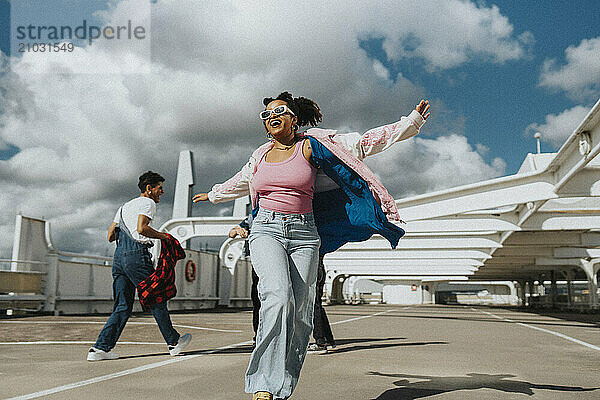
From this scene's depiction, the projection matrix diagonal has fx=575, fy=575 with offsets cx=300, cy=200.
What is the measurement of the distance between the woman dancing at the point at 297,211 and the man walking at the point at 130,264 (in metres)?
2.19

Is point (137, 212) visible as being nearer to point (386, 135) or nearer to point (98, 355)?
point (98, 355)

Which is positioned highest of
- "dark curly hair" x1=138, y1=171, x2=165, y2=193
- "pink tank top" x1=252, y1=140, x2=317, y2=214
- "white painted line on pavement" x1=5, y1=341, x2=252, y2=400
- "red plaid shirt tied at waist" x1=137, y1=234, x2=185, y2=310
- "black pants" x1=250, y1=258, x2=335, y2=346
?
"dark curly hair" x1=138, y1=171, x2=165, y2=193

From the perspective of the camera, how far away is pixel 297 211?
3463mm

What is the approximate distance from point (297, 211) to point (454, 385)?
6.88 feet

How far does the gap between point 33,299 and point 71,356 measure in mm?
10236

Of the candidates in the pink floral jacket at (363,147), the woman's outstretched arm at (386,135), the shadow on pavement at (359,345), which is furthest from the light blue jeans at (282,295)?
the shadow on pavement at (359,345)

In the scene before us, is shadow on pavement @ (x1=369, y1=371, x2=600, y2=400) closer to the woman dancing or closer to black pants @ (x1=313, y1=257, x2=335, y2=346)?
the woman dancing

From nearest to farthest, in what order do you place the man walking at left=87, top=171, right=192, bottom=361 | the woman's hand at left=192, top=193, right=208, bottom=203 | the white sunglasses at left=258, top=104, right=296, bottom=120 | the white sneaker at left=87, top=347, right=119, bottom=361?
the white sunglasses at left=258, top=104, right=296, bottom=120, the woman's hand at left=192, top=193, right=208, bottom=203, the white sneaker at left=87, top=347, right=119, bottom=361, the man walking at left=87, top=171, right=192, bottom=361

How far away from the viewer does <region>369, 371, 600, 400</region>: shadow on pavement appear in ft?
13.2

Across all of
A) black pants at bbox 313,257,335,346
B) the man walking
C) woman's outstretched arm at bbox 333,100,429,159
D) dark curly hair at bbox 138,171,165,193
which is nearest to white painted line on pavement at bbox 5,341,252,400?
the man walking

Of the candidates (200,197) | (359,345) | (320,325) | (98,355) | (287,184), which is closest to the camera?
(287,184)

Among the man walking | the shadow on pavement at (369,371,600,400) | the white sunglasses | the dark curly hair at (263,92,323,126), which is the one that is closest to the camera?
the white sunglasses

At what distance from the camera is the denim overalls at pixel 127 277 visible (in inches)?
225

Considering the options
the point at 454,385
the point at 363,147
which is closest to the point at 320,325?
the point at 454,385
